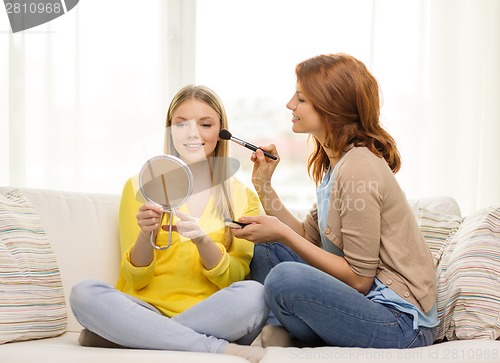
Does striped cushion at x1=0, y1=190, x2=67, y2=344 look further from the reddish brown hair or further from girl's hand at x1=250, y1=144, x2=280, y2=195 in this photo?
the reddish brown hair

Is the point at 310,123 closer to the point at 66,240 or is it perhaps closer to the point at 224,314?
the point at 224,314

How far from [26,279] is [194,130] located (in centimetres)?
58

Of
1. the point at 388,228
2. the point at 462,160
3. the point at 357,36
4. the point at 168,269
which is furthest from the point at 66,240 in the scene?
the point at 462,160

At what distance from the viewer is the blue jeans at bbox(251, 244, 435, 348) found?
5.57ft

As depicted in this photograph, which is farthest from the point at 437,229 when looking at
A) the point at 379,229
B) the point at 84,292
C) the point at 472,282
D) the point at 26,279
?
the point at 26,279

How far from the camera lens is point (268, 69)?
9.82ft

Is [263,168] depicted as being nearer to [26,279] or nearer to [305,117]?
[305,117]

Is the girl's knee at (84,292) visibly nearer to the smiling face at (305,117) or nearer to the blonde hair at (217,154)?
the blonde hair at (217,154)

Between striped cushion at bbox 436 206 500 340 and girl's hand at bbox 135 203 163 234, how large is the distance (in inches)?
29.6

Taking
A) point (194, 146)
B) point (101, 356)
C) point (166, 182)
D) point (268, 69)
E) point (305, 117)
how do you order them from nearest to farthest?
point (101, 356) → point (166, 182) → point (305, 117) → point (194, 146) → point (268, 69)

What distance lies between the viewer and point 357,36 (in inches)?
118

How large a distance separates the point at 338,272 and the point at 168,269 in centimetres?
47

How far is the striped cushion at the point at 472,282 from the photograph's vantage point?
183cm

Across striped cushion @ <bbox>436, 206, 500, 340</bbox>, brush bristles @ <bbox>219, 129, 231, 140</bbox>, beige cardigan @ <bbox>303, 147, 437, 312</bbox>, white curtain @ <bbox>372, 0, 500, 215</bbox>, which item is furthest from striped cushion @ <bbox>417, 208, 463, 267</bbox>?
white curtain @ <bbox>372, 0, 500, 215</bbox>
